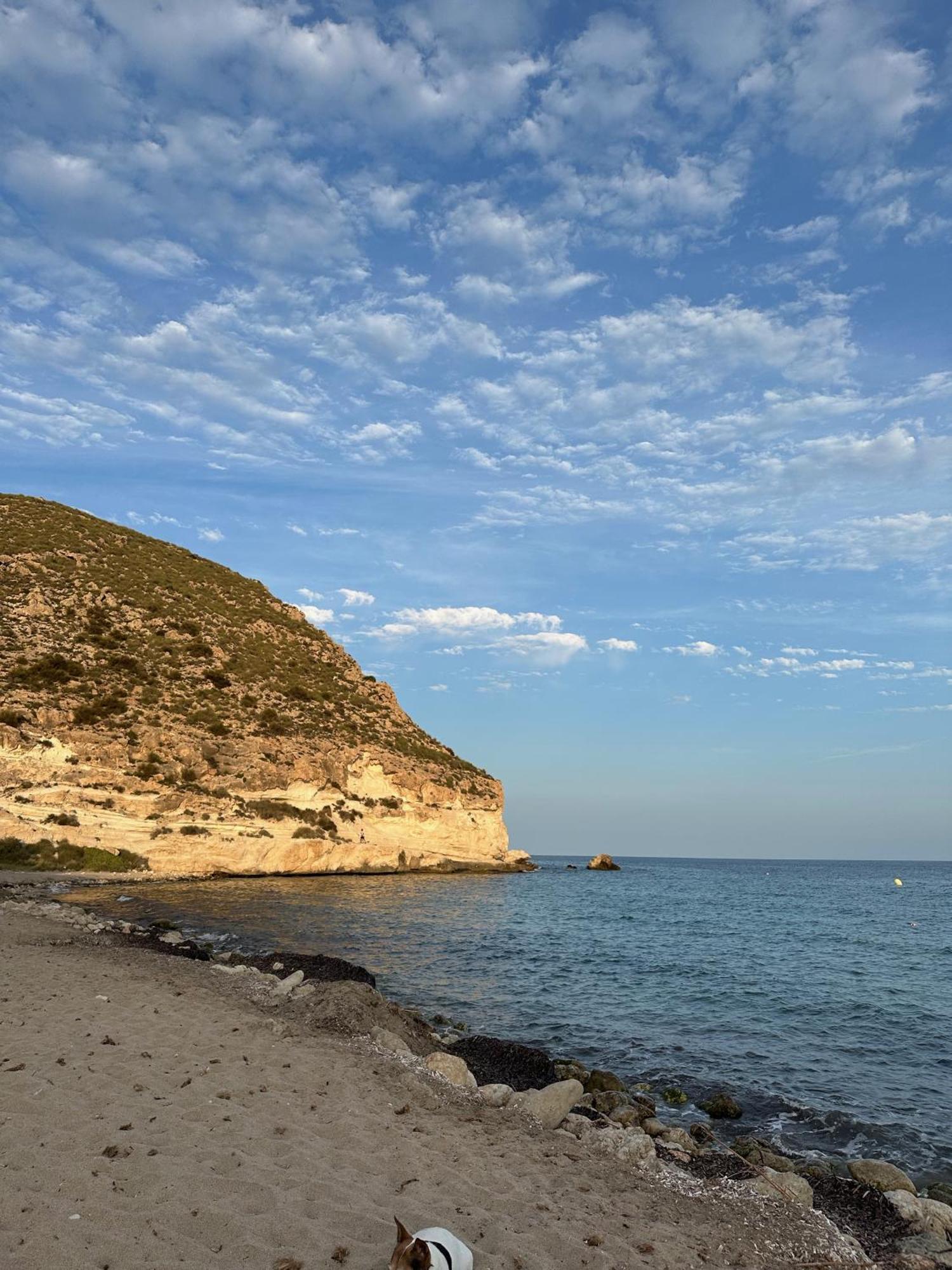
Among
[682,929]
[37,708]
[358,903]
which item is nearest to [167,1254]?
[358,903]

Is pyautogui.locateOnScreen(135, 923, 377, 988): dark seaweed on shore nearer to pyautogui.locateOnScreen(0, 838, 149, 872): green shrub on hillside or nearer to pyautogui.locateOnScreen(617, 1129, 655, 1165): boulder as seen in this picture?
pyautogui.locateOnScreen(617, 1129, 655, 1165): boulder

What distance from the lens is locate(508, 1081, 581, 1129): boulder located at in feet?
35.0

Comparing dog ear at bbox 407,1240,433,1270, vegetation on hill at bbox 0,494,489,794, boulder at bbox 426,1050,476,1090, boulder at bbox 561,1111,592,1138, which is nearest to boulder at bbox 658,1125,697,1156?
boulder at bbox 561,1111,592,1138

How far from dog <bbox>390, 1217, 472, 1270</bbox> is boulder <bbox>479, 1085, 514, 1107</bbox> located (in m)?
6.15

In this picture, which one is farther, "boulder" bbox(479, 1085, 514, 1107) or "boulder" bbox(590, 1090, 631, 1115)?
"boulder" bbox(590, 1090, 631, 1115)

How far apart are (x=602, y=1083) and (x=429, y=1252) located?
941 cm

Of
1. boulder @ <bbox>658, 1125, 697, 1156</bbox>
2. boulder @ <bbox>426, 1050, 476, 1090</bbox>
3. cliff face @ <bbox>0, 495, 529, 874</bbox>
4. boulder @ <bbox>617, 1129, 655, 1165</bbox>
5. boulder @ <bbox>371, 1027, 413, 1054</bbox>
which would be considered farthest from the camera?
cliff face @ <bbox>0, 495, 529, 874</bbox>

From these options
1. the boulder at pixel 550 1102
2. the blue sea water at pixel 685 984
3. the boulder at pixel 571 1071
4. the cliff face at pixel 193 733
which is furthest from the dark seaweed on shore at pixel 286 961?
the cliff face at pixel 193 733

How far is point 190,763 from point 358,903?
1952cm

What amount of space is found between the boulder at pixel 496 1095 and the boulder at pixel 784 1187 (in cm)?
361

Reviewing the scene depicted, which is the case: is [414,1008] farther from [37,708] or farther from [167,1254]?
[37,708]

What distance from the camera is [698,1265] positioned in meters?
6.64

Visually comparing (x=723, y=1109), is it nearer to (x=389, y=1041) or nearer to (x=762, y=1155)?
(x=762, y=1155)

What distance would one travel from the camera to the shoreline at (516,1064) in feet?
29.6
